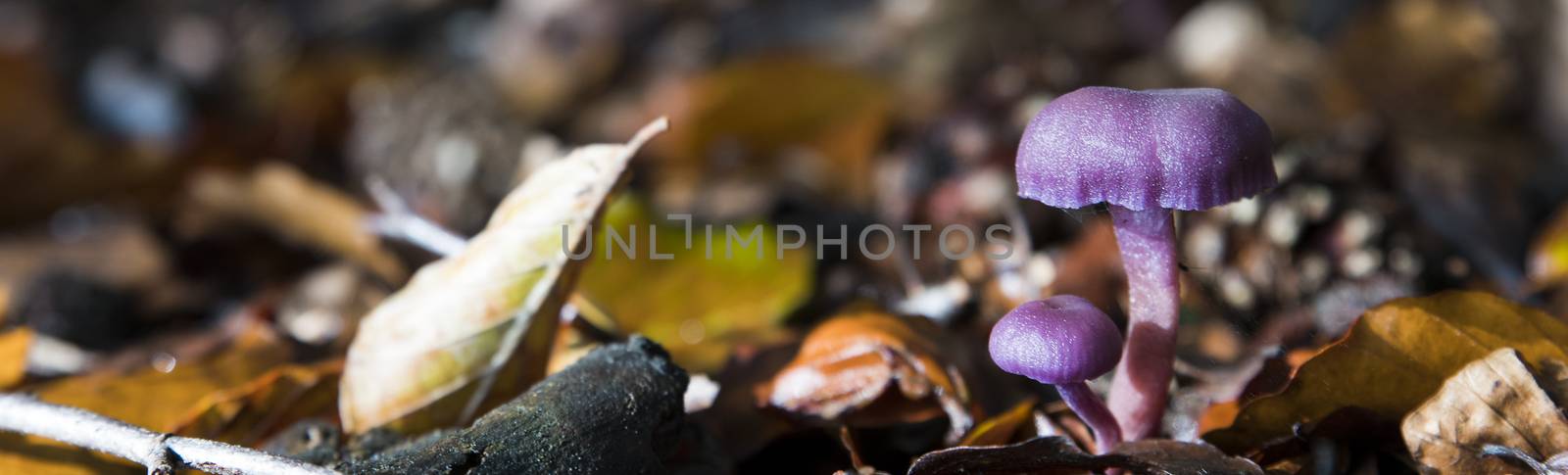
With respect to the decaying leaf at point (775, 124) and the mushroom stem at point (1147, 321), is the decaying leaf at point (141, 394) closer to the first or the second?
the mushroom stem at point (1147, 321)

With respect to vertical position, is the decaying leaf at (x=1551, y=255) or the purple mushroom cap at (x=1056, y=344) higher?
the purple mushroom cap at (x=1056, y=344)

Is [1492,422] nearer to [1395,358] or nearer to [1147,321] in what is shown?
[1395,358]

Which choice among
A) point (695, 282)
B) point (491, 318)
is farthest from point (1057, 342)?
point (695, 282)

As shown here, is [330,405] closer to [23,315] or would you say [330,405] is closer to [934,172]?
[23,315]

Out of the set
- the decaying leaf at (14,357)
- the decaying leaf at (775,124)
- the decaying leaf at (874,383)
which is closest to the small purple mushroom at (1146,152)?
the decaying leaf at (874,383)

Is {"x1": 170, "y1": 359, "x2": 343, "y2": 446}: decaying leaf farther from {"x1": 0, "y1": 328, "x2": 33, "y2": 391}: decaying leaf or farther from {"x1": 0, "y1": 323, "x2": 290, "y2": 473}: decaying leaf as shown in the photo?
{"x1": 0, "y1": 328, "x2": 33, "y2": 391}: decaying leaf

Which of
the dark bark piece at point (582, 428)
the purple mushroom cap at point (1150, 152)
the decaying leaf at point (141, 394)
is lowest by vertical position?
the purple mushroom cap at point (1150, 152)

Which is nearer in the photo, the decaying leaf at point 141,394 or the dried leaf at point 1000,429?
the dried leaf at point 1000,429

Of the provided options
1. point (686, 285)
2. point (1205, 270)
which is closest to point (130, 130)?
point (686, 285)
